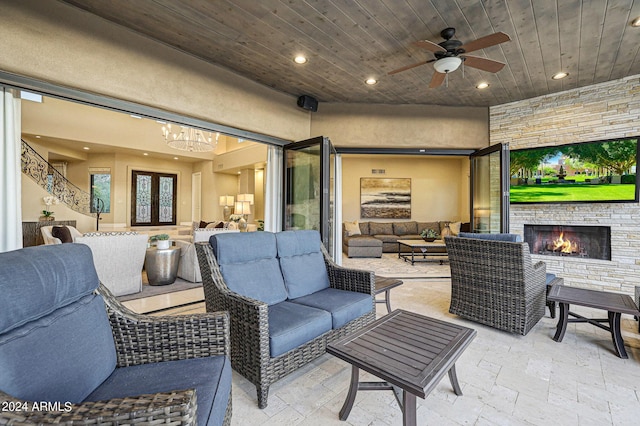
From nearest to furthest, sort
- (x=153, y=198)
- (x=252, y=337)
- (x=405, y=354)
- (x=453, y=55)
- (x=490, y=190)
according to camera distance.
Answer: (x=405, y=354) < (x=252, y=337) < (x=453, y=55) < (x=490, y=190) < (x=153, y=198)

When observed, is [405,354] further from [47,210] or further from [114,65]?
[47,210]

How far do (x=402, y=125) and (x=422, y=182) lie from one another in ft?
14.1

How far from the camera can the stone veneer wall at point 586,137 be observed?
398 cm

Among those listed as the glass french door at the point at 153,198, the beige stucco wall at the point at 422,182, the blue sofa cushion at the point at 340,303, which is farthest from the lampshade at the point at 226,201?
the blue sofa cushion at the point at 340,303

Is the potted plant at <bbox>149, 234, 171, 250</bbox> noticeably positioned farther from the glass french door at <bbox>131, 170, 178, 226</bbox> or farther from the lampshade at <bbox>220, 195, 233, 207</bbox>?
the glass french door at <bbox>131, 170, 178, 226</bbox>

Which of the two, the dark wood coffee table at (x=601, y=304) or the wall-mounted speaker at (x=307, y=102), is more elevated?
the wall-mounted speaker at (x=307, y=102)

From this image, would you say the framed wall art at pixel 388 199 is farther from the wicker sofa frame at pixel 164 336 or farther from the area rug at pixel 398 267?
the wicker sofa frame at pixel 164 336

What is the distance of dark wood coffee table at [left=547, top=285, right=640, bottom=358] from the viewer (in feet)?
7.52

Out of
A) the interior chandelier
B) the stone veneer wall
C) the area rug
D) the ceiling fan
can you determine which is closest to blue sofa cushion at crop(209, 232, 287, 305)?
the ceiling fan

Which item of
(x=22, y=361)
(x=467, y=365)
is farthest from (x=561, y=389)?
(x=22, y=361)

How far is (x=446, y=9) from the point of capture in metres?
2.62

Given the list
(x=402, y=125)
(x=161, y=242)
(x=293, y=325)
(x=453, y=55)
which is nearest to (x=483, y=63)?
(x=453, y=55)

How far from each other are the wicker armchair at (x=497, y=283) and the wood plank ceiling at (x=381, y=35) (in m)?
2.15

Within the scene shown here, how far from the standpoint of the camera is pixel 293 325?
6.24 ft
